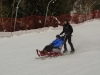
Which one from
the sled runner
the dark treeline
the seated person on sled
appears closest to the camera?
the sled runner

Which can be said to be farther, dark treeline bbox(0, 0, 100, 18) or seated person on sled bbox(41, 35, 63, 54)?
dark treeline bbox(0, 0, 100, 18)

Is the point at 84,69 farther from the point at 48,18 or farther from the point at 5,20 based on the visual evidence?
the point at 48,18

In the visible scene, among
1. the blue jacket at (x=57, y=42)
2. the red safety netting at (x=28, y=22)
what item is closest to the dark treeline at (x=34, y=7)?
the red safety netting at (x=28, y=22)

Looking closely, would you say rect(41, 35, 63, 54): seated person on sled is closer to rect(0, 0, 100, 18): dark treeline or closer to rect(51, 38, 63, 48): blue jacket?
rect(51, 38, 63, 48): blue jacket

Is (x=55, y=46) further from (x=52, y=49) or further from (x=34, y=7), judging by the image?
(x=34, y=7)

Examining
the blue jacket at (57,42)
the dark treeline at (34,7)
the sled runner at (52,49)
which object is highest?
the dark treeline at (34,7)

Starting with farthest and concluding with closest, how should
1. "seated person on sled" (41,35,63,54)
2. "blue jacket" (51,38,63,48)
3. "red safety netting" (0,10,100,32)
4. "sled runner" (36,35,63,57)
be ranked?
"red safety netting" (0,10,100,32) → "blue jacket" (51,38,63,48) → "seated person on sled" (41,35,63,54) → "sled runner" (36,35,63,57)

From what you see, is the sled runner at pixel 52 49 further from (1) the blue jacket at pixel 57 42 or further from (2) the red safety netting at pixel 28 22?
(2) the red safety netting at pixel 28 22

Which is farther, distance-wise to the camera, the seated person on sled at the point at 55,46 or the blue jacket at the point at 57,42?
the blue jacket at the point at 57,42

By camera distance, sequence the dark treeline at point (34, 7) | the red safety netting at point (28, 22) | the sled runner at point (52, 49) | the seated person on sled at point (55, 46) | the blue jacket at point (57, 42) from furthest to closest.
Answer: the dark treeline at point (34, 7)
the red safety netting at point (28, 22)
the blue jacket at point (57, 42)
the seated person on sled at point (55, 46)
the sled runner at point (52, 49)

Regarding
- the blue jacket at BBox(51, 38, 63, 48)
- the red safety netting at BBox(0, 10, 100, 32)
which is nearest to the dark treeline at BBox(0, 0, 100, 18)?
the red safety netting at BBox(0, 10, 100, 32)

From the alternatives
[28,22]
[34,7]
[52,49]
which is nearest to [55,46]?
[52,49]

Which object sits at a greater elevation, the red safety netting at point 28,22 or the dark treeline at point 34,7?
the dark treeline at point 34,7

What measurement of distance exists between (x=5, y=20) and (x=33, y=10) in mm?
13712
